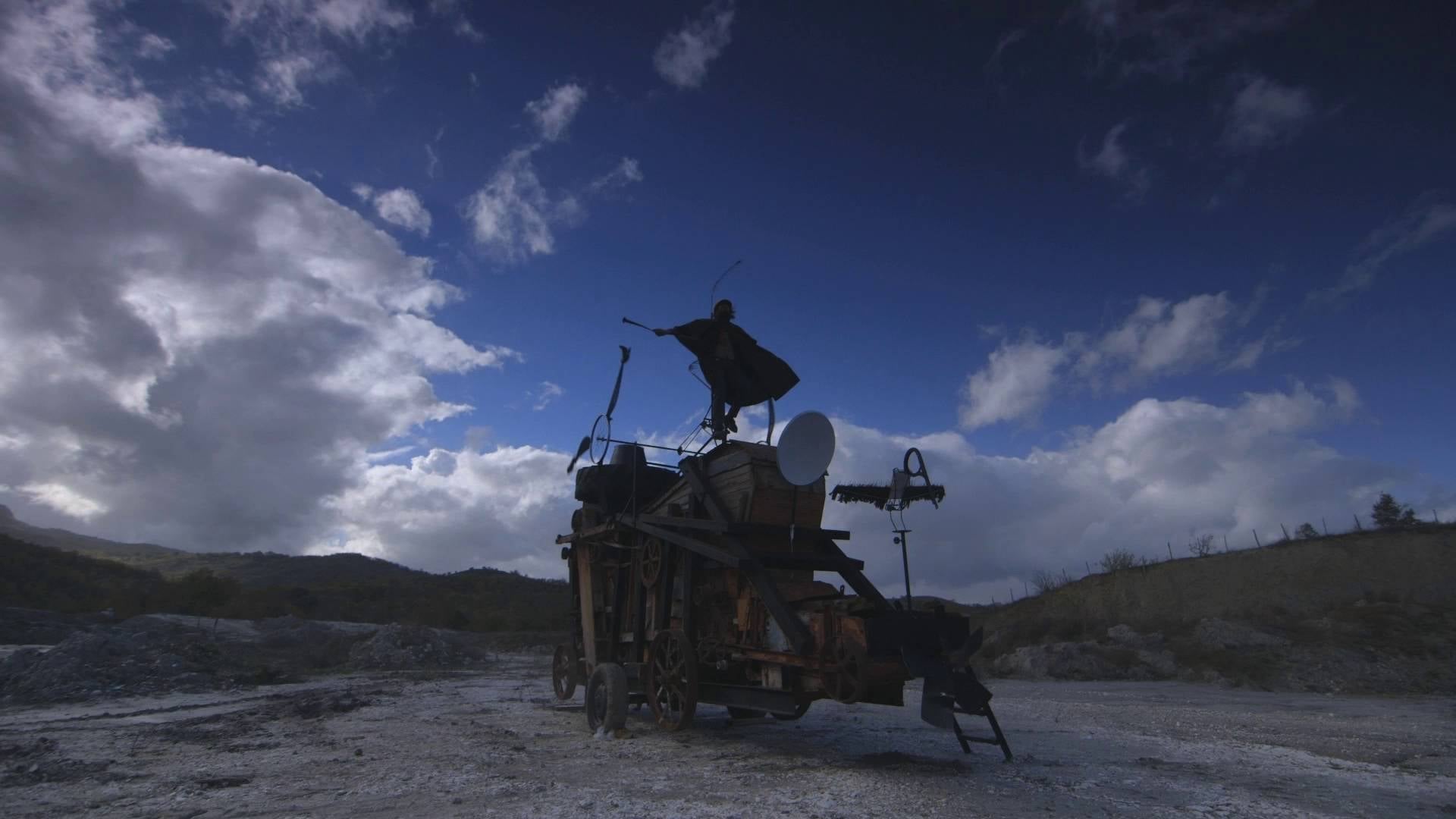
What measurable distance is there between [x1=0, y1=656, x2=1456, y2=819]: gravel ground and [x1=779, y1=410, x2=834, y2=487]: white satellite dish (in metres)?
3.21

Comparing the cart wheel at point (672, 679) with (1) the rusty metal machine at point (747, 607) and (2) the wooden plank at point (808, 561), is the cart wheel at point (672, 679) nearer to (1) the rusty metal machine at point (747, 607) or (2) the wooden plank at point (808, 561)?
(1) the rusty metal machine at point (747, 607)

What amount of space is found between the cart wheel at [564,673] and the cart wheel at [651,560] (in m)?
4.04

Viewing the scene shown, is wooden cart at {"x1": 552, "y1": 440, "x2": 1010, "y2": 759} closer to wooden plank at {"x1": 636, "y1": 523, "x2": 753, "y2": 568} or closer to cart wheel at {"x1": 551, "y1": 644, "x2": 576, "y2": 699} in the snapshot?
wooden plank at {"x1": 636, "y1": 523, "x2": 753, "y2": 568}

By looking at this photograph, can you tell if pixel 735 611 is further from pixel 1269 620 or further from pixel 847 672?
pixel 1269 620

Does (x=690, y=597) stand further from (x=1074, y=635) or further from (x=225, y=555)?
(x=225, y=555)

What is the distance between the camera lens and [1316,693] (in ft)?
78.7

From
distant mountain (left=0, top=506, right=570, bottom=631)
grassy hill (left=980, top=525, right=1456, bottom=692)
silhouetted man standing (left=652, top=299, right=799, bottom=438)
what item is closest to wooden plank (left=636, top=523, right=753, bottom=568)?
→ silhouetted man standing (left=652, top=299, right=799, bottom=438)

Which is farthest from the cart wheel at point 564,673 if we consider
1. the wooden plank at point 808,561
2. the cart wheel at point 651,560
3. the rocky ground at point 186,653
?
the rocky ground at point 186,653

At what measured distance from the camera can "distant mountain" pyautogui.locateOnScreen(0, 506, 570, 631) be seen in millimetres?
47000

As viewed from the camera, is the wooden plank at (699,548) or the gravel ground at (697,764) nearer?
the gravel ground at (697,764)

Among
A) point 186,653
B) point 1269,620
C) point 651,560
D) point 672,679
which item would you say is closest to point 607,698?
point 672,679

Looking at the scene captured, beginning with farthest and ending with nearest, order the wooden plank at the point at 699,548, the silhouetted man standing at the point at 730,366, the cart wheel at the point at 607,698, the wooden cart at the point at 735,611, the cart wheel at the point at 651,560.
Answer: the silhouetted man standing at the point at 730,366 → the cart wheel at the point at 651,560 → the cart wheel at the point at 607,698 → the wooden plank at the point at 699,548 → the wooden cart at the point at 735,611

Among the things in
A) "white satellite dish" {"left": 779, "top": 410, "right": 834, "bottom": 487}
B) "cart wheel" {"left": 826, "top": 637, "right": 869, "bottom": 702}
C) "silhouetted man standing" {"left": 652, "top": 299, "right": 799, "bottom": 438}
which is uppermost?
Result: "silhouetted man standing" {"left": 652, "top": 299, "right": 799, "bottom": 438}

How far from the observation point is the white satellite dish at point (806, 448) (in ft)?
30.8
